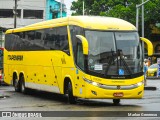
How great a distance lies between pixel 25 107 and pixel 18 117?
11.5ft

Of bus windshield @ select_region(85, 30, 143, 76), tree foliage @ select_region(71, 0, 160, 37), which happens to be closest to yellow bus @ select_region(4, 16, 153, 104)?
bus windshield @ select_region(85, 30, 143, 76)

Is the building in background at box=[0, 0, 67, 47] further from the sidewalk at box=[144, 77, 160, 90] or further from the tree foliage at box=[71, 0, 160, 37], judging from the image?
the sidewalk at box=[144, 77, 160, 90]

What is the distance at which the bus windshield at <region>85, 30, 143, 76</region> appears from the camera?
18.7 metres

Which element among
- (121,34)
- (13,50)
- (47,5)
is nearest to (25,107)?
(121,34)

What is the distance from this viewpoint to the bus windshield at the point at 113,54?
1869 centimetres

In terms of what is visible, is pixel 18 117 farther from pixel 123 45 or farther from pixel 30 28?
pixel 30 28

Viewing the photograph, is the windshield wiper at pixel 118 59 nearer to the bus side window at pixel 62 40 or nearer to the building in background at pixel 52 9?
the bus side window at pixel 62 40

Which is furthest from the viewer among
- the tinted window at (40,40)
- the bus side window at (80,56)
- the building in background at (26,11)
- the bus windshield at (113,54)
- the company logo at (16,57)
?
the building in background at (26,11)

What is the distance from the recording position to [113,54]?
18859mm

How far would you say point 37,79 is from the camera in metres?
23.8

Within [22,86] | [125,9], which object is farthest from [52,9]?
[22,86]

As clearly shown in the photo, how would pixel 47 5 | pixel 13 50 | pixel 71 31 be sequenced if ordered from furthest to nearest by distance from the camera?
pixel 47 5 → pixel 13 50 → pixel 71 31

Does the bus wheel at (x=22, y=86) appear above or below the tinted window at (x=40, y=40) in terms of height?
below

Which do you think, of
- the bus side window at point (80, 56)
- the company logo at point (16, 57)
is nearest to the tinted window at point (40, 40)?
the company logo at point (16, 57)
